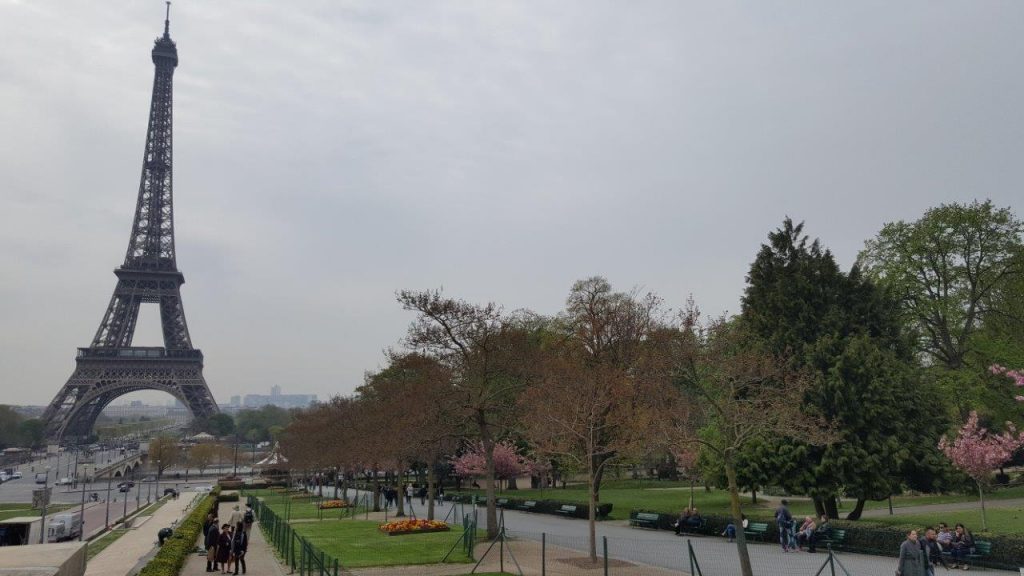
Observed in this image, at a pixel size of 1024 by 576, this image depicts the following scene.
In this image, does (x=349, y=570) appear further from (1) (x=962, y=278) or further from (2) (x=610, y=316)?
(1) (x=962, y=278)

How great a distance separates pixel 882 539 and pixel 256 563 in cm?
2170

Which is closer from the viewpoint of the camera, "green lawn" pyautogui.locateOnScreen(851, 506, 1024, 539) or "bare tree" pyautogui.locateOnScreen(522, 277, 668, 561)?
"bare tree" pyautogui.locateOnScreen(522, 277, 668, 561)

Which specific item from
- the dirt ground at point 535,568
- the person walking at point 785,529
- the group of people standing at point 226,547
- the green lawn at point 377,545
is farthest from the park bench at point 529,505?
the group of people standing at point 226,547

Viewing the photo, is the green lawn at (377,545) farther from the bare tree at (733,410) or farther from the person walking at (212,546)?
the bare tree at (733,410)

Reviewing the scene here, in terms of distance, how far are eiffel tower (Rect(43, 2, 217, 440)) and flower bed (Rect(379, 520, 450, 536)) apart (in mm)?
101172

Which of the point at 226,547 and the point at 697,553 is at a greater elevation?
the point at 226,547

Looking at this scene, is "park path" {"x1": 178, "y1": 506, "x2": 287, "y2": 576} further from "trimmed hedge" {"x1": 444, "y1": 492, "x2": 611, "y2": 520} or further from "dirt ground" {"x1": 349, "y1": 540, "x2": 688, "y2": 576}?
"trimmed hedge" {"x1": 444, "y1": 492, "x2": 611, "y2": 520}

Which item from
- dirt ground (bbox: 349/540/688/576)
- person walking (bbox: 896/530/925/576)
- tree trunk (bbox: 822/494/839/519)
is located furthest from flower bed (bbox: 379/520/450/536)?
person walking (bbox: 896/530/925/576)

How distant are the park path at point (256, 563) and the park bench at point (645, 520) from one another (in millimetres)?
15998

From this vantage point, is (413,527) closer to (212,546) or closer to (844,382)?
(212,546)

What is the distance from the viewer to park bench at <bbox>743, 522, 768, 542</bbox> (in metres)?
25.8

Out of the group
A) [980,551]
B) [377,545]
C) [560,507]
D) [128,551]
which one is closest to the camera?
[980,551]

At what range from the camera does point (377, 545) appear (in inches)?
1056

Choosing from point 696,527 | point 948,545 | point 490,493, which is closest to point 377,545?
point 490,493
